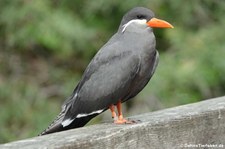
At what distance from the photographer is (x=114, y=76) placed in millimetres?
4188

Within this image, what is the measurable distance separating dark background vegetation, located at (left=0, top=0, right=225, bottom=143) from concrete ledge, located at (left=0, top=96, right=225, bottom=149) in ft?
10.8

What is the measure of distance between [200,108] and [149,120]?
0.31 metres

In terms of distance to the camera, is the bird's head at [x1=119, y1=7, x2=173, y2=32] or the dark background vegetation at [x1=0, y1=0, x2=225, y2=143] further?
the dark background vegetation at [x1=0, y1=0, x2=225, y2=143]

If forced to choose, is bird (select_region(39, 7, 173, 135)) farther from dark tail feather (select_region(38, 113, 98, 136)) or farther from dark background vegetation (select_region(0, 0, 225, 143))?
dark background vegetation (select_region(0, 0, 225, 143))

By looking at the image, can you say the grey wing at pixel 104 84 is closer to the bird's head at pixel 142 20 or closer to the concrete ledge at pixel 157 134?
the bird's head at pixel 142 20

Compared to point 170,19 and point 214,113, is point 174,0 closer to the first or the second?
point 170,19

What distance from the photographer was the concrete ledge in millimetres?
2900

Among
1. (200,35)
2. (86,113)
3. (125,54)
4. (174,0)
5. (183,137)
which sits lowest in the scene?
(183,137)

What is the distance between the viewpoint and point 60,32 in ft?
23.3

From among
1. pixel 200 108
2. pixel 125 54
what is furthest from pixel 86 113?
pixel 200 108

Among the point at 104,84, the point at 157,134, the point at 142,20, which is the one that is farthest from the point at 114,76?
the point at 157,134

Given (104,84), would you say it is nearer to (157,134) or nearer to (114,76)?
(114,76)

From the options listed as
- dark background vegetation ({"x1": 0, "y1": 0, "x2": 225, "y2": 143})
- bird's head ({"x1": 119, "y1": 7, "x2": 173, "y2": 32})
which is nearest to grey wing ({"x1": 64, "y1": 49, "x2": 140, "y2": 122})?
bird's head ({"x1": 119, "y1": 7, "x2": 173, "y2": 32})

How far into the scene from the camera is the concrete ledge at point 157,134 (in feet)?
9.52
